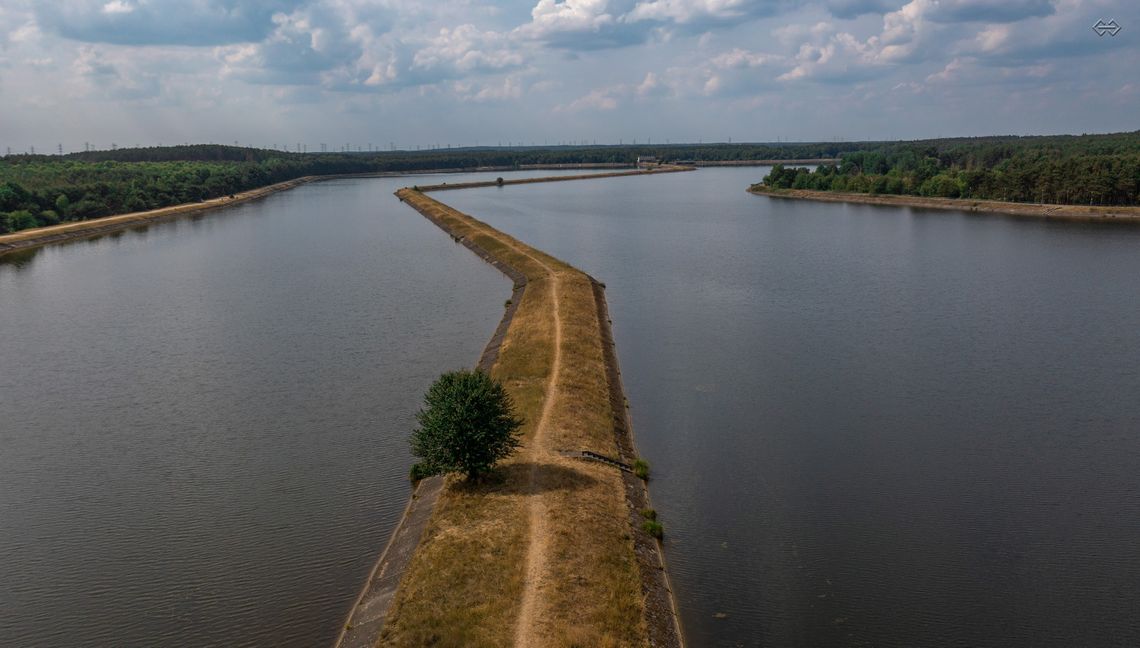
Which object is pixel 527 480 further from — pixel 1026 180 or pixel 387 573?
pixel 1026 180

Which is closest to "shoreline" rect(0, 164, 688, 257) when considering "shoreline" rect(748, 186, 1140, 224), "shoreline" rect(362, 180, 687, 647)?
"shoreline" rect(362, 180, 687, 647)

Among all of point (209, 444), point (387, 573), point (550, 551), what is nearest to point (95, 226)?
point (209, 444)

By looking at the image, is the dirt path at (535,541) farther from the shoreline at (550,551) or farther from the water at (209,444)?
the water at (209,444)

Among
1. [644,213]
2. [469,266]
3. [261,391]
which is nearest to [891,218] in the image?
[644,213]

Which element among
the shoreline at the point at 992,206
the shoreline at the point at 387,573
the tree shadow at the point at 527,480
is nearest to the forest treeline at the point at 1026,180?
the shoreline at the point at 992,206

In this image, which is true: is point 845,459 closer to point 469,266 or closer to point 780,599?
point 780,599

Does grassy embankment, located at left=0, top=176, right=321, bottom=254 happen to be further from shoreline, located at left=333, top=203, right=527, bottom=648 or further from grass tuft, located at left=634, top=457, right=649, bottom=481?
grass tuft, located at left=634, top=457, right=649, bottom=481
